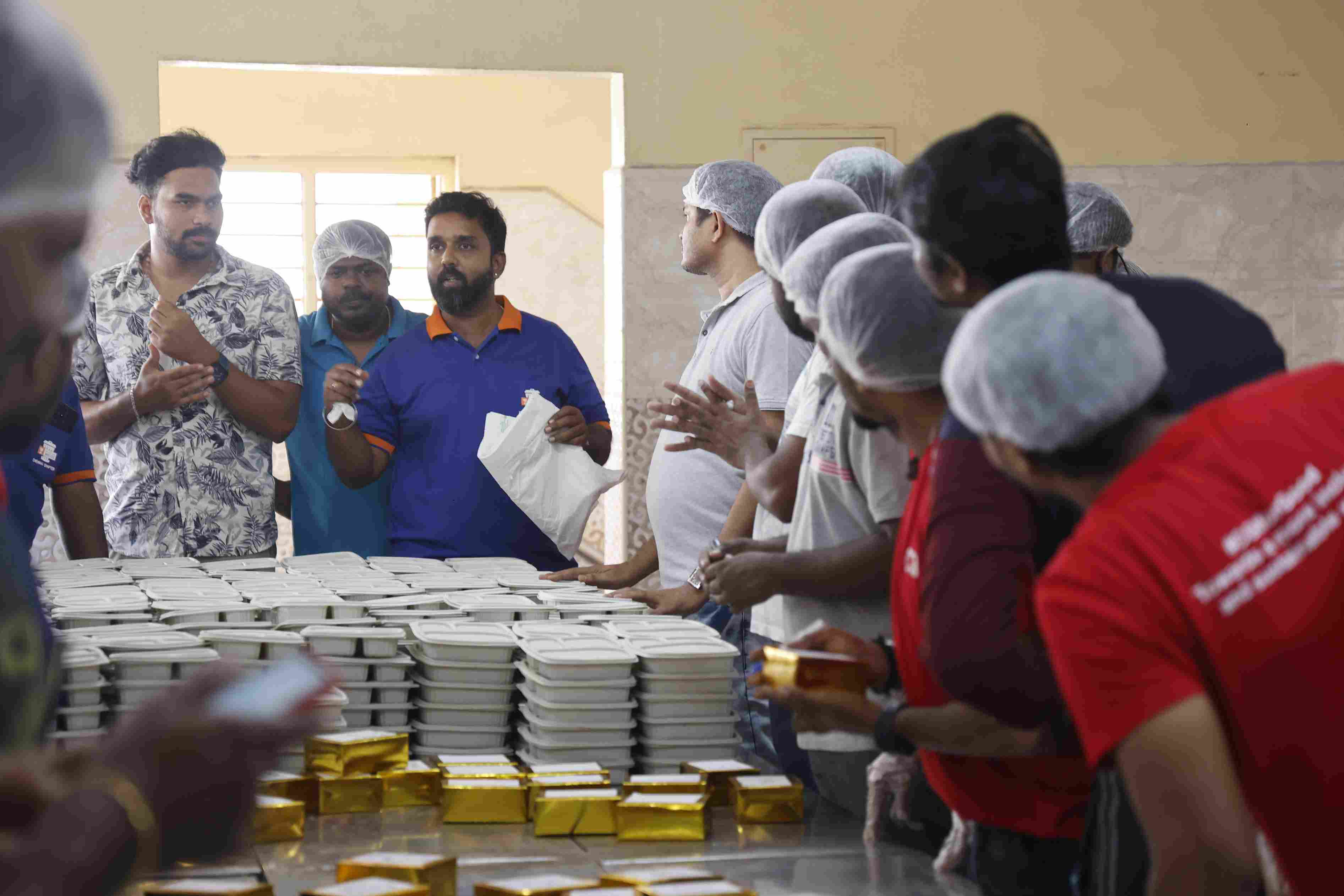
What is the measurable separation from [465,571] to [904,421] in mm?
1778

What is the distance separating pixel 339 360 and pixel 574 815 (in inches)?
100

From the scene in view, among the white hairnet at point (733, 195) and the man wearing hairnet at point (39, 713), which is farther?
the white hairnet at point (733, 195)

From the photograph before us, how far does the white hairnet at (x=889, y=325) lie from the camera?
1.71 m

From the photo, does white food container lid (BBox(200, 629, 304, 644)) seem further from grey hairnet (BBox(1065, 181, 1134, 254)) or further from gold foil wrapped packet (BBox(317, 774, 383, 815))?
grey hairnet (BBox(1065, 181, 1134, 254))

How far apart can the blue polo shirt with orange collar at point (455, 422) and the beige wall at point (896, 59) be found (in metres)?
1.44

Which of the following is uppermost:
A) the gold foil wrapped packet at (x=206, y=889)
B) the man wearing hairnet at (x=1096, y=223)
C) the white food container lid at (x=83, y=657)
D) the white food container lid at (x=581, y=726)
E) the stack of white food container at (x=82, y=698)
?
the man wearing hairnet at (x=1096, y=223)

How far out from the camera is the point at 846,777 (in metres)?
2.08

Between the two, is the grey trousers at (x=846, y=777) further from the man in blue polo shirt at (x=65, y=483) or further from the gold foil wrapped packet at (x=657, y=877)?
the man in blue polo shirt at (x=65, y=483)

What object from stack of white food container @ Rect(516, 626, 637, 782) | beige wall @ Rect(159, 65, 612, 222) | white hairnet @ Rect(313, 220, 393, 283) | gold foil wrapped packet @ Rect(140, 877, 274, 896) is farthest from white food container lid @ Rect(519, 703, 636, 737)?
beige wall @ Rect(159, 65, 612, 222)

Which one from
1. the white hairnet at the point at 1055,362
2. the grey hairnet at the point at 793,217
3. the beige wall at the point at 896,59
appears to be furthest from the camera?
the beige wall at the point at 896,59

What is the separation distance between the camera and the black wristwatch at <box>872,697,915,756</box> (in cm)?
161

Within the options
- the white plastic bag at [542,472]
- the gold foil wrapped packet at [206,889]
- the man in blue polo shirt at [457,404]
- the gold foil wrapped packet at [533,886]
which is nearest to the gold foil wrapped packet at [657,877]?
the gold foil wrapped packet at [533,886]

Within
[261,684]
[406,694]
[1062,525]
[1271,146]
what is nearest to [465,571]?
[406,694]

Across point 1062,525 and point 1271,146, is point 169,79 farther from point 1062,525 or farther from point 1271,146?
point 1062,525
